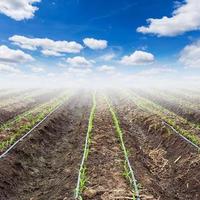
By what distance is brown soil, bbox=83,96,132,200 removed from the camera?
24.3 feet

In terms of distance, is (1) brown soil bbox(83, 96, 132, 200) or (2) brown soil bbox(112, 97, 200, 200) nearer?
(1) brown soil bbox(83, 96, 132, 200)

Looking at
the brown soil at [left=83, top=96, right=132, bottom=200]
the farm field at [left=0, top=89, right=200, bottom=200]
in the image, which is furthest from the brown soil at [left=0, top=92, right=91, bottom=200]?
the brown soil at [left=83, top=96, right=132, bottom=200]

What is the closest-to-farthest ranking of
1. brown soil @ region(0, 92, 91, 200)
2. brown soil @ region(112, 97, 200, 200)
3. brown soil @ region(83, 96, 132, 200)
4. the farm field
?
brown soil @ region(83, 96, 132, 200), the farm field, brown soil @ region(0, 92, 91, 200), brown soil @ region(112, 97, 200, 200)

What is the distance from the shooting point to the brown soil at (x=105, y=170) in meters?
7.40

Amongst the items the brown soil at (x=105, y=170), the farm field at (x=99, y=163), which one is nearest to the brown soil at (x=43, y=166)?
the farm field at (x=99, y=163)

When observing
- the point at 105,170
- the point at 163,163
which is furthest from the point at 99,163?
the point at 163,163

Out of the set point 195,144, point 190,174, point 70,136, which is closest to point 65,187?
point 190,174

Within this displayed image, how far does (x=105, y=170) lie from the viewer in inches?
363

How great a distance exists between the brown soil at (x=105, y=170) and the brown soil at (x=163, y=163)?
51 cm

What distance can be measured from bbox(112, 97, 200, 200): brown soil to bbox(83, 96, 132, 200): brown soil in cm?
51

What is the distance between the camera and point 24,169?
9.88 m

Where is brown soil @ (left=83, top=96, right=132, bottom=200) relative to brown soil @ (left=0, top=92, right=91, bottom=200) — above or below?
above

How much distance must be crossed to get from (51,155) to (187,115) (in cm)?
1213

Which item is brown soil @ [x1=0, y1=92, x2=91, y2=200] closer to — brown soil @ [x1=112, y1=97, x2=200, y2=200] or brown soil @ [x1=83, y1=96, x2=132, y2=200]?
brown soil @ [x1=83, y1=96, x2=132, y2=200]
